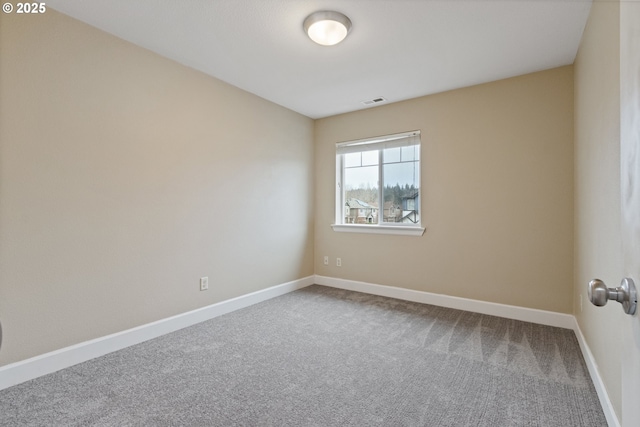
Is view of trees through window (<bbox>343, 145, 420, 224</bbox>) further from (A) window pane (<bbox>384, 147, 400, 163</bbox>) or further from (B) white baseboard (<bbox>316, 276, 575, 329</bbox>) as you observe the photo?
(B) white baseboard (<bbox>316, 276, 575, 329</bbox>)

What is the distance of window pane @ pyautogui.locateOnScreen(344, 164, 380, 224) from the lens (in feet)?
13.7

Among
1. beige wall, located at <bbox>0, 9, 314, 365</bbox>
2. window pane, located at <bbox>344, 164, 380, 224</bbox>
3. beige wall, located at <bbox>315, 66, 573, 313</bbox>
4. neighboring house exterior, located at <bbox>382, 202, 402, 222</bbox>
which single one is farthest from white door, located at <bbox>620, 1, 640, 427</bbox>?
window pane, located at <bbox>344, 164, 380, 224</bbox>

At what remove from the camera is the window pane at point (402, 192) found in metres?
3.78

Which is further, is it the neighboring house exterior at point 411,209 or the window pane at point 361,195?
the window pane at point 361,195

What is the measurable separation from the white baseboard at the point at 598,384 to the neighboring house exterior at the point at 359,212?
7.88ft

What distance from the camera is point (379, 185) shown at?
410cm

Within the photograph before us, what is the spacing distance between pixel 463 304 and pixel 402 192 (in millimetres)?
1477

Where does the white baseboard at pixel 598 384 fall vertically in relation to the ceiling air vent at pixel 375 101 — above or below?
below

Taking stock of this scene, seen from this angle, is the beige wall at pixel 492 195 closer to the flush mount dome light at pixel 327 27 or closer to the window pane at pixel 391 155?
the window pane at pixel 391 155

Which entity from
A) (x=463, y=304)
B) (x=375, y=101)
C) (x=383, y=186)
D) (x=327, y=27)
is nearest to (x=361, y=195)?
(x=383, y=186)

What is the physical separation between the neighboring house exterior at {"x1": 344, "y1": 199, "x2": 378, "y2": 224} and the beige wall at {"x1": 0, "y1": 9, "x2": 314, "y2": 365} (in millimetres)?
1381

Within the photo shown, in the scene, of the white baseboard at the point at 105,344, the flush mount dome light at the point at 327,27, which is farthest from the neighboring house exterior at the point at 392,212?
the flush mount dome light at the point at 327,27

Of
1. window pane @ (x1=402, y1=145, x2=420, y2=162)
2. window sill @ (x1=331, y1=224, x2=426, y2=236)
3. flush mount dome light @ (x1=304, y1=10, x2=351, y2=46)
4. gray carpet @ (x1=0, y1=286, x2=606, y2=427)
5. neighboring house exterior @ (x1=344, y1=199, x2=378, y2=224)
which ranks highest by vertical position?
flush mount dome light @ (x1=304, y1=10, x2=351, y2=46)

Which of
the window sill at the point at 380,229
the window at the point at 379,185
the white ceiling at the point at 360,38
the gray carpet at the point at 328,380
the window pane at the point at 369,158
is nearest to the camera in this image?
the gray carpet at the point at 328,380
